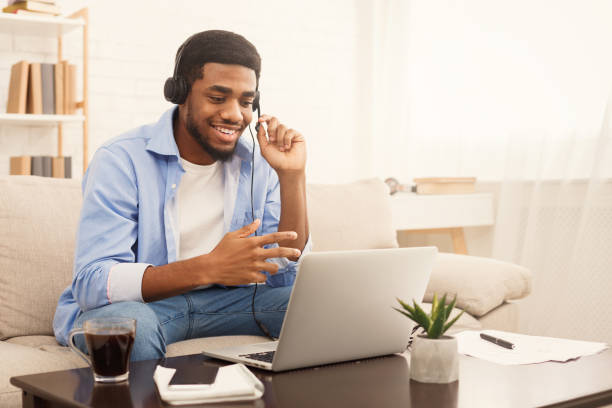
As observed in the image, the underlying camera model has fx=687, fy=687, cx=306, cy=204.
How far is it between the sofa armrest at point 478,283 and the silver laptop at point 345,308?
2.89 feet

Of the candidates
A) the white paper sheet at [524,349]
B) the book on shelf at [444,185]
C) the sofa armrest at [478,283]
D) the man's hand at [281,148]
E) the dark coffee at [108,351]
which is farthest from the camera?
the book on shelf at [444,185]

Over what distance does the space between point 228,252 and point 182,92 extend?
0.55 metres

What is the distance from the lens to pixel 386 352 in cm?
123

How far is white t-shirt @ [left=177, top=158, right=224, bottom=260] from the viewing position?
65.6 inches

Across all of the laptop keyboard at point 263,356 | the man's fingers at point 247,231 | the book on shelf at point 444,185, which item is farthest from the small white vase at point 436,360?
the book on shelf at point 444,185

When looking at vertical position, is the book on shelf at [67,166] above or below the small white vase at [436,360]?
below

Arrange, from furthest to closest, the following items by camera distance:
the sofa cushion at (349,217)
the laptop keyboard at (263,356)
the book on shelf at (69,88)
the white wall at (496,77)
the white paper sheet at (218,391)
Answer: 1. the book on shelf at (69,88)
2. the white wall at (496,77)
3. the sofa cushion at (349,217)
4. the laptop keyboard at (263,356)
5. the white paper sheet at (218,391)

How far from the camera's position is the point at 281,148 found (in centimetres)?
167

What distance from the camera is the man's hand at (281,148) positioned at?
1649 millimetres

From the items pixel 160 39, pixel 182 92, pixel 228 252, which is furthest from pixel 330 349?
pixel 160 39

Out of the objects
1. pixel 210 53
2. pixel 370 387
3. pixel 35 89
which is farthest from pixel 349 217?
pixel 35 89

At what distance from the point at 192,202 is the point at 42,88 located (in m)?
1.69

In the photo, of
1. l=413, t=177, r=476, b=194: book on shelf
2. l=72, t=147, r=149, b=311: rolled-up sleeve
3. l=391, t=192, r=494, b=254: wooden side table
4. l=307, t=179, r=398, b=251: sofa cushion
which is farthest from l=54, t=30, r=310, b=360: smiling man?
l=413, t=177, r=476, b=194: book on shelf

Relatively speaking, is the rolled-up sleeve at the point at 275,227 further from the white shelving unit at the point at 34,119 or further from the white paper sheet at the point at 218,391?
the white shelving unit at the point at 34,119
